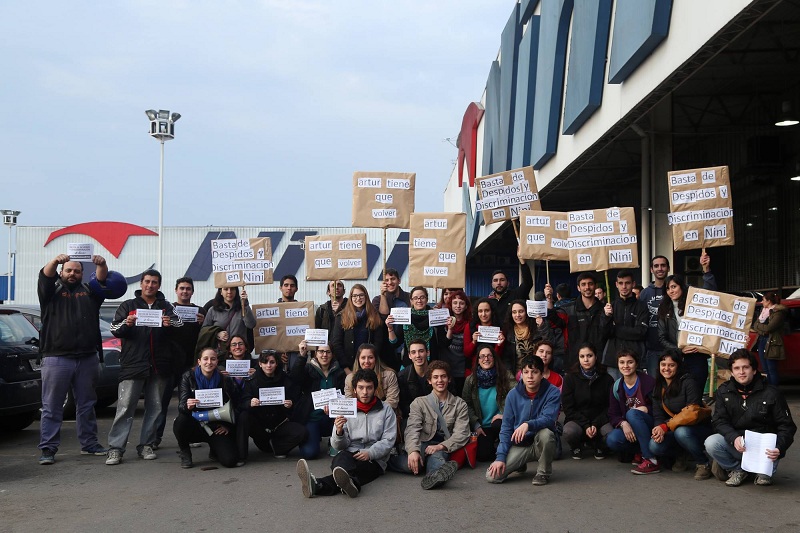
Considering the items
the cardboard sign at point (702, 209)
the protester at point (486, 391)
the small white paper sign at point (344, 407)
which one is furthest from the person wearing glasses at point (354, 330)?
the cardboard sign at point (702, 209)

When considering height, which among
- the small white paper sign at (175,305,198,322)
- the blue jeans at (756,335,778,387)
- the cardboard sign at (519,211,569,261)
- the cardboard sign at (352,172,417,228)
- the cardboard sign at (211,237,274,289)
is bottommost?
the blue jeans at (756,335,778,387)

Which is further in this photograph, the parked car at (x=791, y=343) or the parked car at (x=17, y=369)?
the parked car at (x=791, y=343)

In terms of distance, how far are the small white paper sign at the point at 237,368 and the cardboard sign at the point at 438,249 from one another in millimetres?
2417

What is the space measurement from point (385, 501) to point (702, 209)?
17.3 ft

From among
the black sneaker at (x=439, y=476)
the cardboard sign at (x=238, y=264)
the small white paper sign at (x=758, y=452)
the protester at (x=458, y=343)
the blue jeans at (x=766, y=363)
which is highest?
the cardboard sign at (x=238, y=264)

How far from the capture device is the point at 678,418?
7.90 metres

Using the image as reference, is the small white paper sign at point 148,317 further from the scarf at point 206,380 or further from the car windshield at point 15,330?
the car windshield at point 15,330

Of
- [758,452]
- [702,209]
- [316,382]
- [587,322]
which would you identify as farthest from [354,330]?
[758,452]

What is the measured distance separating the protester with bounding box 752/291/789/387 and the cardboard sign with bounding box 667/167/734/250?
184 inches

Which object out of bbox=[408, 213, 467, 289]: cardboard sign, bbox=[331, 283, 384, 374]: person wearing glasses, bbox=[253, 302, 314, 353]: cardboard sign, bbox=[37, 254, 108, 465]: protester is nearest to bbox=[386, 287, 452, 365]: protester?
bbox=[331, 283, 384, 374]: person wearing glasses

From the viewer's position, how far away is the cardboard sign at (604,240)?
1033cm

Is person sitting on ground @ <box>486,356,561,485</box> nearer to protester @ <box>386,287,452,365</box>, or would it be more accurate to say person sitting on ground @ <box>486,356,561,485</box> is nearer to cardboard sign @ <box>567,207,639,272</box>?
protester @ <box>386,287,452,365</box>

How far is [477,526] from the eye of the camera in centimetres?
621

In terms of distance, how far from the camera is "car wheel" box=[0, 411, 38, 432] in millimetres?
10953
